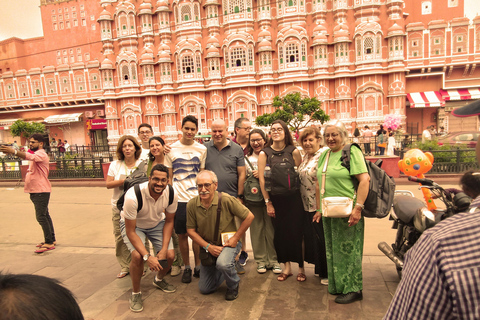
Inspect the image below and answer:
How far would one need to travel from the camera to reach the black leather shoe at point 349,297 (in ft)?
9.59

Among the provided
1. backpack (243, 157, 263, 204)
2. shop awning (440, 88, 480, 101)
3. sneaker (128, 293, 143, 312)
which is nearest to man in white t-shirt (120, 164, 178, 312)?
sneaker (128, 293, 143, 312)

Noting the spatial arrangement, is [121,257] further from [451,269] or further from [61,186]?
[61,186]

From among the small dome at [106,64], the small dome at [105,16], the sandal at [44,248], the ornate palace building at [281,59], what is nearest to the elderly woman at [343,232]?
the sandal at [44,248]

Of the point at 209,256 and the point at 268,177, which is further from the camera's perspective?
the point at 268,177

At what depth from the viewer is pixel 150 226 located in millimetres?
3357

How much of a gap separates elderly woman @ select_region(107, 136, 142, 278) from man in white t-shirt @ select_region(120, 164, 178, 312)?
1.96 feet

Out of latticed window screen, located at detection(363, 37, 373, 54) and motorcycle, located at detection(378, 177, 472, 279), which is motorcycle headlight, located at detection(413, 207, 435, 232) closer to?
motorcycle, located at detection(378, 177, 472, 279)

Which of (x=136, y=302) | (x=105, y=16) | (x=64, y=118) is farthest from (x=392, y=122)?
(x=64, y=118)

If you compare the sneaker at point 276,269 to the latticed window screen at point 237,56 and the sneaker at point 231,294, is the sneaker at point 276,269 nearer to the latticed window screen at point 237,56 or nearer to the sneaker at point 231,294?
the sneaker at point 231,294

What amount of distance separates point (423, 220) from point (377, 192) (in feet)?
1.55

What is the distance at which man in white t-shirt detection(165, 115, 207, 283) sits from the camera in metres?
3.67

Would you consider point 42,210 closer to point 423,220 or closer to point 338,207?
point 338,207

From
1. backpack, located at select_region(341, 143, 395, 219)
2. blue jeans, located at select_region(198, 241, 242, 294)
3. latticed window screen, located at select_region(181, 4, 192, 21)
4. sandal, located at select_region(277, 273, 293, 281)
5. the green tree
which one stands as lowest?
sandal, located at select_region(277, 273, 293, 281)

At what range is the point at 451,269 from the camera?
0.66 metres
